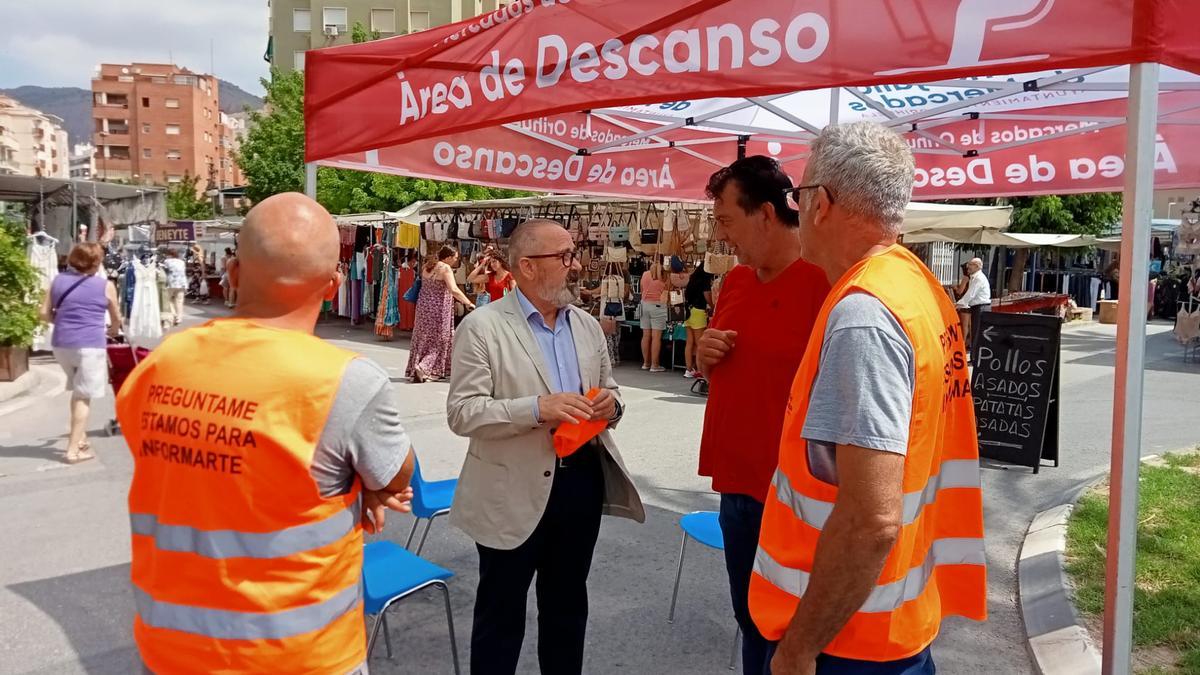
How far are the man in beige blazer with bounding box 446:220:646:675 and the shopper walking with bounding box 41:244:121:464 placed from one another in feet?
18.7

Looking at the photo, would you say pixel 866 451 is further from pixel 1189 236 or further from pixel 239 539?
pixel 1189 236

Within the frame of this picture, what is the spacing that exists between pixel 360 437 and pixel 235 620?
0.44m

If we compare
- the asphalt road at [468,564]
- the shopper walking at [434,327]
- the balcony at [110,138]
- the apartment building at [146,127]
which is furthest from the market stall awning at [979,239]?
the balcony at [110,138]

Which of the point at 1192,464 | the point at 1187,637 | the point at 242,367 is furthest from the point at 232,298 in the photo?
the point at 1192,464

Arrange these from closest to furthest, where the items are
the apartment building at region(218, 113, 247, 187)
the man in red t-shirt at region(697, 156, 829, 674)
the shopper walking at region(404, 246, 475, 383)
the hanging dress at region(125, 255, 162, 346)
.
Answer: the man in red t-shirt at region(697, 156, 829, 674)
the shopper walking at region(404, 246, 475, 383)
the hanging dress at region(125, 255, 162, 346)
the apartment building at region(218, 113, 247, 187)

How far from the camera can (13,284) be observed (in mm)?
10383

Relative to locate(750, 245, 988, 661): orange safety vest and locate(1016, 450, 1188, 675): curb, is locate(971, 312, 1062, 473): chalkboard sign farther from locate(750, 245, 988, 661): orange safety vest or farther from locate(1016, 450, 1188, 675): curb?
locate(750, 245, 988, 661): orange safety vest

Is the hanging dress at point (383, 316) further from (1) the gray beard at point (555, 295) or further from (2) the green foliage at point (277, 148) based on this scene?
(2) the green foliage at point (277, 148)

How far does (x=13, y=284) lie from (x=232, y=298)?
35.8 ft

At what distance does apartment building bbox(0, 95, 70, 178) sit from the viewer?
10338cm

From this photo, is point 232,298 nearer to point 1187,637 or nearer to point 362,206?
point 1187,637

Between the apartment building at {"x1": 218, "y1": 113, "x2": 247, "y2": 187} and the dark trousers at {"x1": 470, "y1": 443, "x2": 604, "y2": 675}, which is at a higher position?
the apartment building at {"x1": 218, "y1": 113, "x2": 247, "y2": 187}

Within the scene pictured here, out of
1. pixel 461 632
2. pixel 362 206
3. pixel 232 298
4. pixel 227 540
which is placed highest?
pixel 362 206

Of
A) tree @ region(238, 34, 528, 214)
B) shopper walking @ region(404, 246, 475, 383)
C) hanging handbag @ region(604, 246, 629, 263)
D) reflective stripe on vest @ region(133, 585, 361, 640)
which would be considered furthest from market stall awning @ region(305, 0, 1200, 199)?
tree @ region(238, 34, 528, 214)
